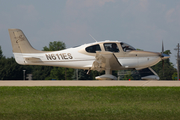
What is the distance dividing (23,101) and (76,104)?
1807 millimetres

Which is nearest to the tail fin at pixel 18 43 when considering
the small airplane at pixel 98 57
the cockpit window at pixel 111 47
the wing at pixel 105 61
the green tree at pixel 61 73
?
the small airplane at pixel 98 57

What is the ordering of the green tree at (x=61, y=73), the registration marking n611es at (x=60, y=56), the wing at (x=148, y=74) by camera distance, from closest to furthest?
1. the wing at (x=148, y=74)
2. the registration marking n611es at (x=60, y=56)
3. the green tree at (x=61, y=73)

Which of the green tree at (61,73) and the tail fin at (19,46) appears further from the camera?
the green tree at (61,73)

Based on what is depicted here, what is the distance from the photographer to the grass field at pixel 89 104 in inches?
252

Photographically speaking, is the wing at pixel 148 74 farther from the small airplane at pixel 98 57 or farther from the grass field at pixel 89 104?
the grass field at pixel 89 104

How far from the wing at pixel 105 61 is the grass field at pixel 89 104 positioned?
21.1 feet

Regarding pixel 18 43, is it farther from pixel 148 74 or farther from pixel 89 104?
pixel 89 104

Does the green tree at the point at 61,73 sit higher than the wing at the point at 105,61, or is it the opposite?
the wing at the point at 105,61

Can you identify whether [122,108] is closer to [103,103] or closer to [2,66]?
[103,103]

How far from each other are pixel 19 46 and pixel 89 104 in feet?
41.2

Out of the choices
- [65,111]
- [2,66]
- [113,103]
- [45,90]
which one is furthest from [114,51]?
[2,66]

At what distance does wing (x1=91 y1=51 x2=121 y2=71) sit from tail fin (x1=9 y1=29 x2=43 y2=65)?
514 cm

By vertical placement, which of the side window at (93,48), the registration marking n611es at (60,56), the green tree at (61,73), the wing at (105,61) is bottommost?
the green tree at (61,73)

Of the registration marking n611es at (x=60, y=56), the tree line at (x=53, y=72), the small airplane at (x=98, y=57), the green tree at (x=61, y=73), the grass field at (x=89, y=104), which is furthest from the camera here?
the green tree at (x=61, y=73)
